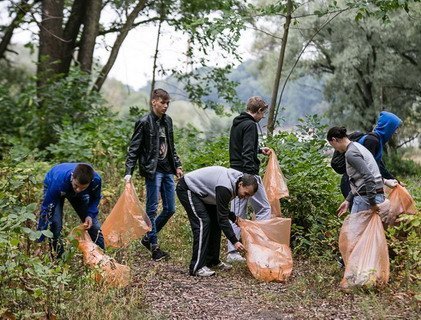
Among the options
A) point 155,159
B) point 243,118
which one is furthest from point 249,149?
point 155,159

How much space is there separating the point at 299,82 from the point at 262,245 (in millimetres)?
20646

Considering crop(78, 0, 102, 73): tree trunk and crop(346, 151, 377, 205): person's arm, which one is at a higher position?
crop(78, 0, 102, 73): tree trunk

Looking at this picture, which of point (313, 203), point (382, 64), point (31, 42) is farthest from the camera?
point (382, 64)

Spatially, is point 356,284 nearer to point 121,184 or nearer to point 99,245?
point 99,245

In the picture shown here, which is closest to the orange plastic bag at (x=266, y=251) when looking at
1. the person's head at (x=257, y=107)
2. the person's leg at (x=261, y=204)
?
the person's leg at (x=261, y=204)

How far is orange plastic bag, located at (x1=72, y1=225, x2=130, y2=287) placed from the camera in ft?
16.2

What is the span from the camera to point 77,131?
10.1 m

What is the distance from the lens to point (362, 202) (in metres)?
5.38

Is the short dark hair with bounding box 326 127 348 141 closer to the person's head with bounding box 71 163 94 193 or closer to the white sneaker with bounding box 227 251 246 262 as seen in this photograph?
the white sneaker with bounding box 227 251 246 262

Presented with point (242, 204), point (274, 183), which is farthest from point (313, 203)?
point (242, 204)

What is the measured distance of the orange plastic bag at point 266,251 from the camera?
5621 mm

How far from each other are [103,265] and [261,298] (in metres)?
1.37

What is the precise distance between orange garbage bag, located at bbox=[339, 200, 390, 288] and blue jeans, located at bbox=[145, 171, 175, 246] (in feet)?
6.37

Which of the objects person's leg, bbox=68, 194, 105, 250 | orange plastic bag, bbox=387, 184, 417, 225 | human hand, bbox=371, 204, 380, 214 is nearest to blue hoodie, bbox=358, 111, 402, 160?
orange plastic bag, bbox=387, 184, 417, 225
